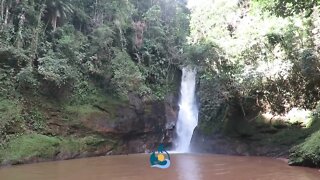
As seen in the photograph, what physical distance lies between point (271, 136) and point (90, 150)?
902 cm

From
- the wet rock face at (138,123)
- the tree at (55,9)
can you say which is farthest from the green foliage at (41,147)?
the tree at (55,9)

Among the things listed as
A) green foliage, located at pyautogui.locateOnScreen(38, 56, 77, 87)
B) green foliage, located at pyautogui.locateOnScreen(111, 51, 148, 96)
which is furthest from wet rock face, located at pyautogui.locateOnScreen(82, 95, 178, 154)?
green foliage, located at pyautogui.locateOnScreen(38, 56, 77, 87)

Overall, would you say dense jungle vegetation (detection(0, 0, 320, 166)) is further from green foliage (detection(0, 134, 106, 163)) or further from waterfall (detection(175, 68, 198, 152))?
waterfall (detection(175, 68, 198, 152))

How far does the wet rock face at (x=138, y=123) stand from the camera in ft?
61.8

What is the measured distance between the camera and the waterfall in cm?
2257

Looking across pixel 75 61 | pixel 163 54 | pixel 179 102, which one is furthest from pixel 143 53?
pixel 75 61

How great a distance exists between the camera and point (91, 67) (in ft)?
65.0

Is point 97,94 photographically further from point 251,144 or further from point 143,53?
point 251,144

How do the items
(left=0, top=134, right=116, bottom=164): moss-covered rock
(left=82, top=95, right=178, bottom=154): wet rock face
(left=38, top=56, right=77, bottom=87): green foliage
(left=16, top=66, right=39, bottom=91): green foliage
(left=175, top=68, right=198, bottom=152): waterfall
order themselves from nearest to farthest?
(left=0, top=134, right=116, bottom=164): moss-covered rock → (left=16, top=66, right=39, bottom=91): green foliage → (left=38, top=56, right=77, bottom=87): green foliage → (left=82, top=95, right=178, bottom=154): wet rock face → (left=175, top=68, right=198, bottom=152): waterfall

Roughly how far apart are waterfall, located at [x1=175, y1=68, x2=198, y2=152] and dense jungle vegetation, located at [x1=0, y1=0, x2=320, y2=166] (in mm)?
1827

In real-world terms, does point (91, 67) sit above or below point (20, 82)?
above

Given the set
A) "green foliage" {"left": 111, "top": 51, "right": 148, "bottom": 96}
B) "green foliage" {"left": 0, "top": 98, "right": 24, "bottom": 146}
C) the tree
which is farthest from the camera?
"green foliage" {"left": 111, "top": 51, "right": 148, "bottom": 96}

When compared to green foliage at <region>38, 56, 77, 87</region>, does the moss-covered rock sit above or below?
below

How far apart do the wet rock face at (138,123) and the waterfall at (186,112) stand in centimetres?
55
